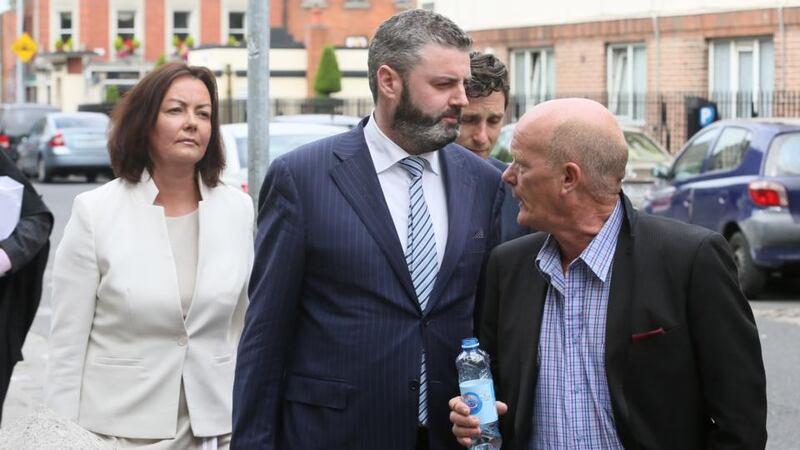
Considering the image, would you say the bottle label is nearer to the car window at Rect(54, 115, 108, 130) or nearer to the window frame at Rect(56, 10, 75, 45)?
the car window at Rect(54, 115, 108, 130)

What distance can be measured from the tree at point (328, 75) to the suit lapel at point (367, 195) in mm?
47518

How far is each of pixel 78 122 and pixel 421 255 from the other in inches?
1263

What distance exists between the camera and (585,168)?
373 centimetres

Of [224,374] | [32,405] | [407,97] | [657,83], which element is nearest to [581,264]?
[407,97]

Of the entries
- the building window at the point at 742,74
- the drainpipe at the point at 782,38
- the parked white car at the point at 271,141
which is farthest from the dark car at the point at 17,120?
the parked white car at the point at 271,141

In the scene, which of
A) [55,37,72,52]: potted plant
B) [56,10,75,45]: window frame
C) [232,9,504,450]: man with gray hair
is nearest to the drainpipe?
[232,9,504,450]: man with gray hair

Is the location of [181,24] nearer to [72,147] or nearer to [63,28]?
[63,28]

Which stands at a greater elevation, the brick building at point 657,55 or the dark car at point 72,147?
the brick building at point 657,55

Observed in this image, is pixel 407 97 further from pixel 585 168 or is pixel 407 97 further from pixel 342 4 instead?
pixel 342 4

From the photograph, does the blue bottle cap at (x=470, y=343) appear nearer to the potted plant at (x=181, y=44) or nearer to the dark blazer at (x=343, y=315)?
the dark blazer at (x=343, y=315)

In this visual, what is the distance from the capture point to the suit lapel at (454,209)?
13.9 ft

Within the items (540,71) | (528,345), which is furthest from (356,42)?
(528,345)

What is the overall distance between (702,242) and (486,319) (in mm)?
646

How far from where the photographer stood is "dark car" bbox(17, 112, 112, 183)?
113 feet
